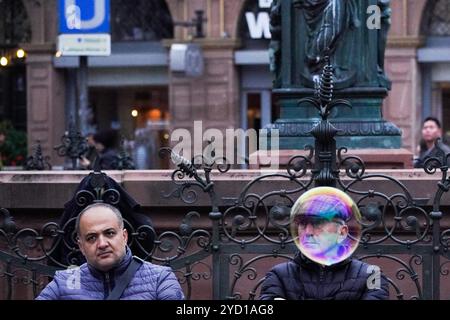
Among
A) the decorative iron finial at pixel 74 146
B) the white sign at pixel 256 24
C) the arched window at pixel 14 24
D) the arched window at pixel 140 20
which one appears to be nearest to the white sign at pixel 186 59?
the white sign at pixel 256 24

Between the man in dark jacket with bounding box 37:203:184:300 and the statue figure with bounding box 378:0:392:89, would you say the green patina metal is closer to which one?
the statue figure with bounding box 378:0:392:89

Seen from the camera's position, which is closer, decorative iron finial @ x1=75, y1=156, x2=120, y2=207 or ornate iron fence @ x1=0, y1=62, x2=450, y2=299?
ornate iron fence @ x1=0, y1=62, x2=450, y2=299

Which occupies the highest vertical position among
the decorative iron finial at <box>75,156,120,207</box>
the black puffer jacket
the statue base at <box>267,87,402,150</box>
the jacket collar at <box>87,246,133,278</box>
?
the statue base at <box>267,87,402,150</box>

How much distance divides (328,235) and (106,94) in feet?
72.3

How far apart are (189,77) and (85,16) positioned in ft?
35.6

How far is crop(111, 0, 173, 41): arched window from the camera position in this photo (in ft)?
88.7

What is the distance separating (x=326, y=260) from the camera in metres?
6.14

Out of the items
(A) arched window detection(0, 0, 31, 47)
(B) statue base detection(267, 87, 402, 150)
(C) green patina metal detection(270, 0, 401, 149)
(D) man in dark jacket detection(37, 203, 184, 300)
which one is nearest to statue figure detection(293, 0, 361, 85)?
(C) green patina metal detection(270, 0, 401, 149)

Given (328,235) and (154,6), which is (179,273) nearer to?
(328,235)

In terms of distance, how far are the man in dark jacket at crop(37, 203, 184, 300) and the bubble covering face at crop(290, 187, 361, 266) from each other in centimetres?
62

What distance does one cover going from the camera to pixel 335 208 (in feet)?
20.5

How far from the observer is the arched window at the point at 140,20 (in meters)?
27.0
